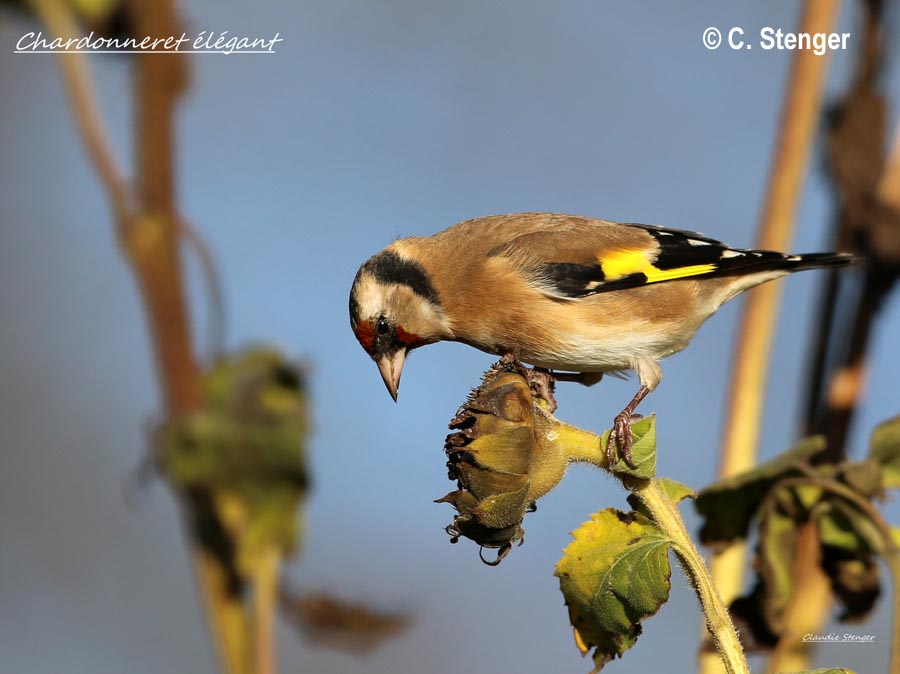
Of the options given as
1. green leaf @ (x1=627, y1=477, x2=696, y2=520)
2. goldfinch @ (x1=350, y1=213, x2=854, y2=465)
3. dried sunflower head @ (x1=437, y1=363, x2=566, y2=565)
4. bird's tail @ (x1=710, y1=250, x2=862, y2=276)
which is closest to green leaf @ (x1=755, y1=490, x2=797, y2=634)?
green leaf @ (x1=627, y1=477, x2=696, y2=520)

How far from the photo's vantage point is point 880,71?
8.75 ft

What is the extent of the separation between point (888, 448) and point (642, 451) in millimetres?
711

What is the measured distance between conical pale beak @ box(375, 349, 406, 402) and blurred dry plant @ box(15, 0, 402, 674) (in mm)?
271

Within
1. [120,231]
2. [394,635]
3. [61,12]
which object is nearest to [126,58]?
[61,12]

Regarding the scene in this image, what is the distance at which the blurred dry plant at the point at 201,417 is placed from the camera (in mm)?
2738

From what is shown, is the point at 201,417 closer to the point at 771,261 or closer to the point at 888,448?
the point at 771,261

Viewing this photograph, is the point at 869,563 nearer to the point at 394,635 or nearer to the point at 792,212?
the point at 792,212

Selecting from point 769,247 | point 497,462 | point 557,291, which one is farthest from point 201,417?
point 769,247

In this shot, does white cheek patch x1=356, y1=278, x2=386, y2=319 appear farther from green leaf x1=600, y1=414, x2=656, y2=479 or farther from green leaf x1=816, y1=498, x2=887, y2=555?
green leaf x1=600, y1=414, x2=656, y2=479

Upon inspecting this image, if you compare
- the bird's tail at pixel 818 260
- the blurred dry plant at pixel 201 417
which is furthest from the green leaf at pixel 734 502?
the blurred dry plant at pixel 201 417

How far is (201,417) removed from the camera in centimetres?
277

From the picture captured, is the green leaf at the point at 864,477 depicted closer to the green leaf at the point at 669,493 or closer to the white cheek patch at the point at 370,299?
the green leaf at the point at 669,493

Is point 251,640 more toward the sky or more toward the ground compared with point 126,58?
more toward the ground

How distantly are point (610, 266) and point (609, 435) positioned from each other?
4.58 ft
